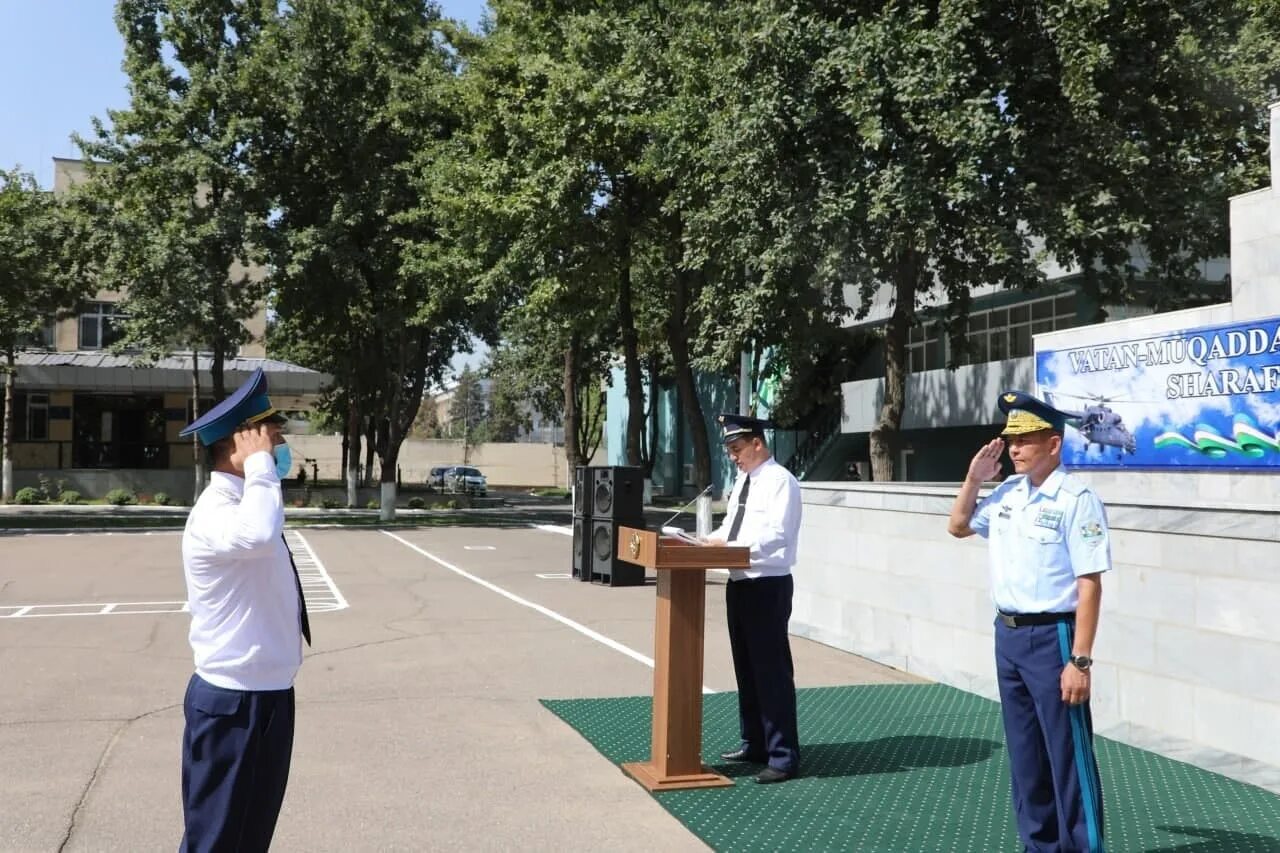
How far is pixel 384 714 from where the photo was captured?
816 cm

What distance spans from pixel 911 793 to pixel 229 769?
388 centimetres

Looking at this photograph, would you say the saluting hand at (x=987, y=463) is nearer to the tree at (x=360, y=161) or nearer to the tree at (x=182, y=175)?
the tree at (x=360, y=161)

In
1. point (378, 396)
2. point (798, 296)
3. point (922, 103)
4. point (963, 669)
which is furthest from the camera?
point (378, 396)

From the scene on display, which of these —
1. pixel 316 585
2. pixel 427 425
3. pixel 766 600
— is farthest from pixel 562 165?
pixel 427 425

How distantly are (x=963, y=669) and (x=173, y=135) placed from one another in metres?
29.5

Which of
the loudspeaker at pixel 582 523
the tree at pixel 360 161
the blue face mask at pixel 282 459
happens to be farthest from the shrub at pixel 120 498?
the blue face mask at pixel 282 459

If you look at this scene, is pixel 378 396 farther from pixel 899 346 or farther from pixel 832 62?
pixel 832 62

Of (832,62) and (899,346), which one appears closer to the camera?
(832,62)

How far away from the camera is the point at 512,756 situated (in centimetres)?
701

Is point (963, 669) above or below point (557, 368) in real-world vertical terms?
below

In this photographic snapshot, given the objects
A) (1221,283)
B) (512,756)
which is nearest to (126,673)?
(512,756)

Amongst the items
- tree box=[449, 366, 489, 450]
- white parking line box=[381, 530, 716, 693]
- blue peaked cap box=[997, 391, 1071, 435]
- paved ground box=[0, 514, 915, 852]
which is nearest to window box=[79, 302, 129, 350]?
white parking line box=[381, 530, 716, 693]

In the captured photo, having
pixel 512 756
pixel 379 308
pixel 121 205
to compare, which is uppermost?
pixel 121 205

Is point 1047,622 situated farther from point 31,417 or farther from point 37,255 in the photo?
point 31,417
